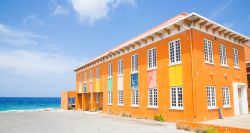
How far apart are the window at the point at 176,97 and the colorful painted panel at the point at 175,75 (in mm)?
413

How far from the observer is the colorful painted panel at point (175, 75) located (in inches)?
631

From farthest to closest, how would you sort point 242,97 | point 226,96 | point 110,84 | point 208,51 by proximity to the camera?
point 110,84 < point 242,97 < point 226,96 < point 208,51

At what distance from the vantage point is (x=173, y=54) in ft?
55.7

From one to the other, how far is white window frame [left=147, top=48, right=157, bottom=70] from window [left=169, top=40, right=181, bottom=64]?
198 cm

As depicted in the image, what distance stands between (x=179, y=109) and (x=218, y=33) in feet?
23.6

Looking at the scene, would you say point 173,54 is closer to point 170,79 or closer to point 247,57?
point 170,79

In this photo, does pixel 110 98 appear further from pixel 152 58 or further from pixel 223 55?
pixel 223 55

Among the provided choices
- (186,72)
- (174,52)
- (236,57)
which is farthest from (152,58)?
(236,57)

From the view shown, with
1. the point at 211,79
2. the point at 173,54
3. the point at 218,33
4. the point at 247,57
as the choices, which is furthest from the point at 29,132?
the point at 247,57

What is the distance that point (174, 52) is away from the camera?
16766 millimetres

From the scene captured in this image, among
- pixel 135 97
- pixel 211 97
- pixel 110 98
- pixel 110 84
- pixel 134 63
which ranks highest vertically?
pixel 134 63

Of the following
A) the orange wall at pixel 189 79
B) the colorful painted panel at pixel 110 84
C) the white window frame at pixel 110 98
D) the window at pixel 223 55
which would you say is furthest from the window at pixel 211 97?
the white window frame at pixel 110 98

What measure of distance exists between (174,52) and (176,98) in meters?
3.52

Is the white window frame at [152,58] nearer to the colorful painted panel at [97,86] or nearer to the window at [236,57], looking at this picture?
the window at [236,57]
